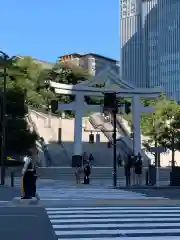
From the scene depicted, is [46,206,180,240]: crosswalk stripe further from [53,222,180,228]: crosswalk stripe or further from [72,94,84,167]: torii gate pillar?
[72,94,84,167]: torii gate pillar

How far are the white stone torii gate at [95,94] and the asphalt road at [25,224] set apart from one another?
1237 inches

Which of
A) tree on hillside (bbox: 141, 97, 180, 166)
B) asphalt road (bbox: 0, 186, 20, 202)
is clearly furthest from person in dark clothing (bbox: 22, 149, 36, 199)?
tree on hillside (bbox: 141, 97, 180, 166)

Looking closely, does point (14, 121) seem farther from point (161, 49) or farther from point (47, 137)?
point (161, 49)

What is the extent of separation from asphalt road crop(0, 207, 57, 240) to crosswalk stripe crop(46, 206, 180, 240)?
0.22 meters

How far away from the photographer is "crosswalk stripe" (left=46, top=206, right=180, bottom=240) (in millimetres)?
10203

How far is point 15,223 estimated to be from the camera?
11.8m

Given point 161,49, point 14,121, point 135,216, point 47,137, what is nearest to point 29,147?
point 14,121

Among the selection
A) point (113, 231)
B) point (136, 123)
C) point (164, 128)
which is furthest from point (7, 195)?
point (164, 128)

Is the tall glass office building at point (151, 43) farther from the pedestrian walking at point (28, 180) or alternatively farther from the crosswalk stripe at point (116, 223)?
the crosswalk stripe at point (116, 223)

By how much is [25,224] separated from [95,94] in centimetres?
3701

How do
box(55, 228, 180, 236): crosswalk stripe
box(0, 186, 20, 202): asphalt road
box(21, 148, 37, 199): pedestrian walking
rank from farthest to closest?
1. box(0, 186, 20, 202): asphalt road
2. box(21, 148, 37, 199): pedestrian walking
3. box(55, 228, 180, 236): crosswalk stripe

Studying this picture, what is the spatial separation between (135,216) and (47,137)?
143ft

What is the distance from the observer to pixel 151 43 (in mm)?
128250

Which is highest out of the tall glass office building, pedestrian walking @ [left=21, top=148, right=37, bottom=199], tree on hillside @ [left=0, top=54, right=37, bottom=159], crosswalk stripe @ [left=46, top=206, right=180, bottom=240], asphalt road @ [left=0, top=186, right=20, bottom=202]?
the tall glass office building
